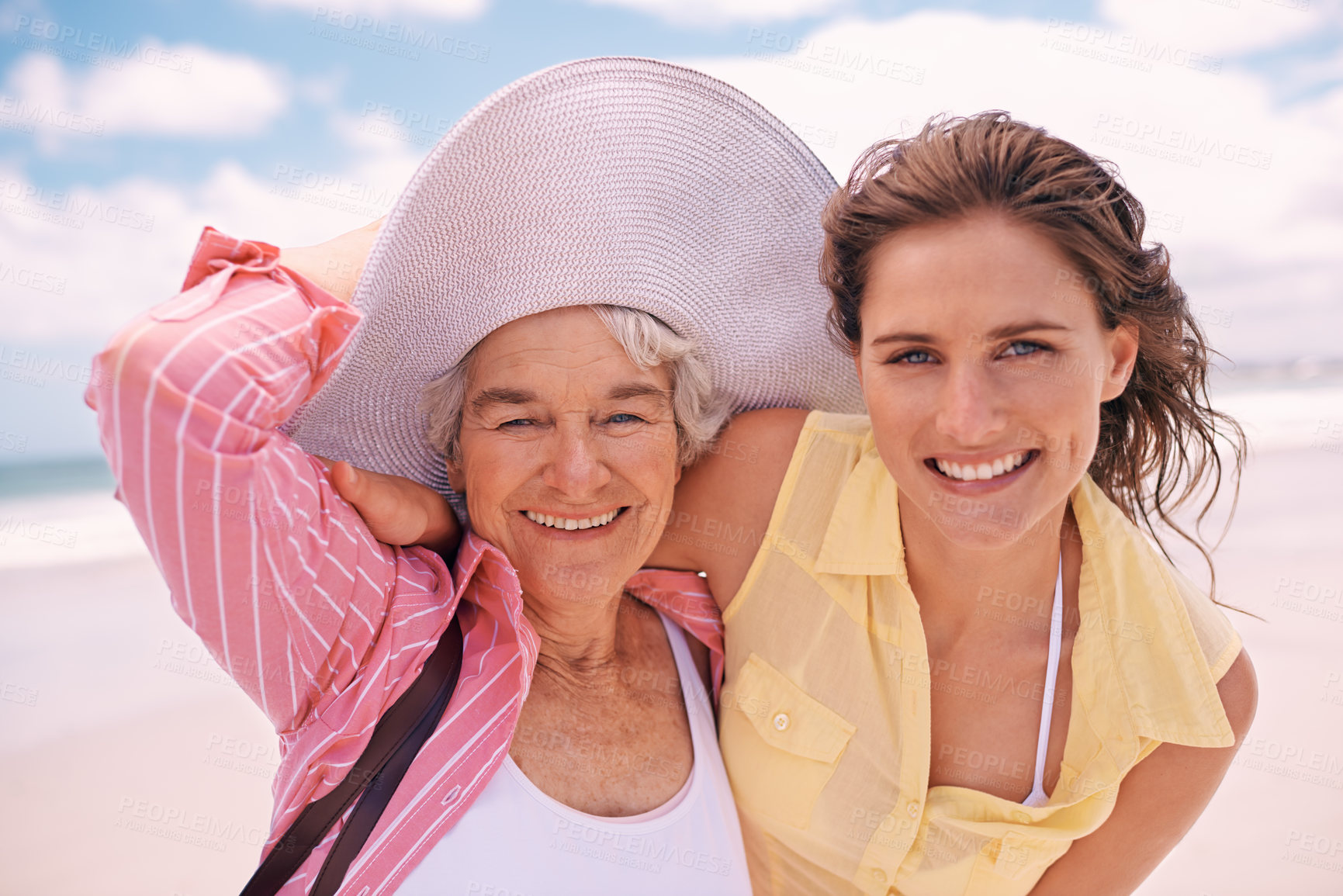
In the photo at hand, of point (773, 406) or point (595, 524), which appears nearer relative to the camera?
point (595, 524)

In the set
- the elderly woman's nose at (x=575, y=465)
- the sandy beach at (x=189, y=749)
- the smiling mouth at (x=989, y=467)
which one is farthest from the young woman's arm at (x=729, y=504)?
→ the sandy beach at (x=189, y=749)

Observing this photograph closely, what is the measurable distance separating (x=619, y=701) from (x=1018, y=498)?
116 centimetres

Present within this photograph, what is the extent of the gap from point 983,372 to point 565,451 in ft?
3.25

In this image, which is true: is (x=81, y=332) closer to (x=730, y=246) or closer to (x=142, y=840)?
(x=142, y=840)

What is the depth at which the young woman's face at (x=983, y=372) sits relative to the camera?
A: 2045 mm

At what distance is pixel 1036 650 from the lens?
2.42 meters

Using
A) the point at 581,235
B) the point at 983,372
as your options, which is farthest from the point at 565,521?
the point at 983,372

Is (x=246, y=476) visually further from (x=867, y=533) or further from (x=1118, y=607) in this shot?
(x=1118, y=607)

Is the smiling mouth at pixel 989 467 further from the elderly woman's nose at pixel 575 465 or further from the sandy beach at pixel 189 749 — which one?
the sandy beach at pixel 189 749

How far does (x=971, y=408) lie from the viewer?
2.04 meters

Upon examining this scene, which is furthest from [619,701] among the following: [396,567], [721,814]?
[396,567]

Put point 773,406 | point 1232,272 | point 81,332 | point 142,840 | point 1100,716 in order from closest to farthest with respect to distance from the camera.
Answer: point 1100,716 → point 773,406 → point 142,840 → point 81,332 → point 1232,272

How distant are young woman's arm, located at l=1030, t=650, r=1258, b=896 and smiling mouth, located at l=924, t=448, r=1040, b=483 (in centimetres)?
71

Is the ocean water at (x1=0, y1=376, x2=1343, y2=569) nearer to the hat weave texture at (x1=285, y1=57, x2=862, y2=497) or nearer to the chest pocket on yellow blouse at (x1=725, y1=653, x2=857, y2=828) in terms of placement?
the hat weave texture at (x1=285, y1=57, x2=862, y2=497)
